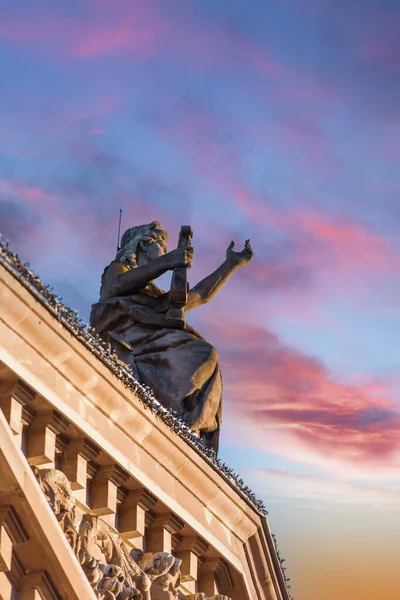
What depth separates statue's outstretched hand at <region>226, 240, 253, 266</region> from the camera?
3075 centimetres

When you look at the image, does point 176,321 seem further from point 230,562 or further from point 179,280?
point 230,562

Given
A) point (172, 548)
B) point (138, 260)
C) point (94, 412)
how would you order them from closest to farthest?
1. point (94, 412)
2. point (172, 548)
3. point (138, 260)

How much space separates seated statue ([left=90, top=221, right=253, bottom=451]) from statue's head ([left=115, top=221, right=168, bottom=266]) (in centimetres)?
1

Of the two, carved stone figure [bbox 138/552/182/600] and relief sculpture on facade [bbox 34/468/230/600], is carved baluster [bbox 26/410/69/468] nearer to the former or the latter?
relief sculpture on facade [bbox 34/468/230/600]

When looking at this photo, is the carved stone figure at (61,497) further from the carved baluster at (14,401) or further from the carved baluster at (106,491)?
the carved baluster at (106,491)

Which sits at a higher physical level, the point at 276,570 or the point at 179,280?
the point at 179,280

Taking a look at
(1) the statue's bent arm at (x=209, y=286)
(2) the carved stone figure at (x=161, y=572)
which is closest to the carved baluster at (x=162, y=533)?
(2) the carved stone figure at (x=161, y=572)

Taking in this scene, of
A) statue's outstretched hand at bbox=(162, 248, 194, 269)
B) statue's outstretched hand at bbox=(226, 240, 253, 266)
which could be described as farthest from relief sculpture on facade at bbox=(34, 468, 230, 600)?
statue's outstretched hand at bbox=(226, 240, 253, 266)

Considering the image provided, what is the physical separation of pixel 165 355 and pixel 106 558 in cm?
487

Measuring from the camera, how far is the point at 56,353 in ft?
76.9

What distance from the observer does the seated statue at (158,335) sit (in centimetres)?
2831

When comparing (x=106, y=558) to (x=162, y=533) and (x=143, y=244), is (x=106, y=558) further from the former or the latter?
(x=143, y=244)

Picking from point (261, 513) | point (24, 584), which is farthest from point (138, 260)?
point (24, 584)

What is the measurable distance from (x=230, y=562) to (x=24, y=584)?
17.6 feet
